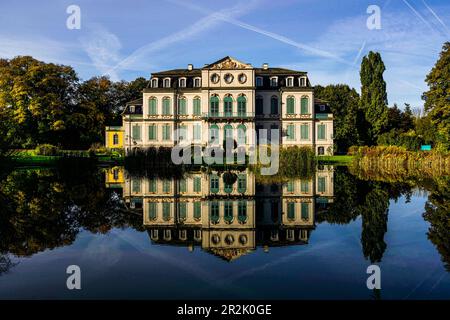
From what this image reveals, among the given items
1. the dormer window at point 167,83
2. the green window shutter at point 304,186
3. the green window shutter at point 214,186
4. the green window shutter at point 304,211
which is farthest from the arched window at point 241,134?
the green window shutter at point 304,211

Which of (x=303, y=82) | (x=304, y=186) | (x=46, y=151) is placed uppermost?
(x=303, y=82)

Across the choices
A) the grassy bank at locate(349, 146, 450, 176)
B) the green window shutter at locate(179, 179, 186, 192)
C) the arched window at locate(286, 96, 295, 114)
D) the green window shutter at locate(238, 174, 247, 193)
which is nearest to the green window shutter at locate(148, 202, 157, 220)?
the green window shutter at locate(179, 179, 186, 192)

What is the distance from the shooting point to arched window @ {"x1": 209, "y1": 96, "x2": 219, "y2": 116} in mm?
37500

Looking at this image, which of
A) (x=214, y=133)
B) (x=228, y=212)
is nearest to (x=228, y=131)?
(x=214, y=133)

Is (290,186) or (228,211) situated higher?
(290,186)

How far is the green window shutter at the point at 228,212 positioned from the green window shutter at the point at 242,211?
18 cm

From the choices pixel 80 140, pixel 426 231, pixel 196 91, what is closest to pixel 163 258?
pixel 426 231

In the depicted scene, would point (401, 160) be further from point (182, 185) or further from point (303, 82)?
point (303, 82)

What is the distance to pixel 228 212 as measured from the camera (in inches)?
346

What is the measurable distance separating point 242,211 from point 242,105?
29.3m

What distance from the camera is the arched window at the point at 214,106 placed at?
1476 inches

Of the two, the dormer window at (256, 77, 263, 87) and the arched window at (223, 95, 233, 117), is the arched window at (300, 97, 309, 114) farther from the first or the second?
the arched window at (223, 95, 233, 117)

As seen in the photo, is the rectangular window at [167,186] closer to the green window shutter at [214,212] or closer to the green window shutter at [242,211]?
the green window shutter at [214,212]

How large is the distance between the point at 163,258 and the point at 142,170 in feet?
52.5
